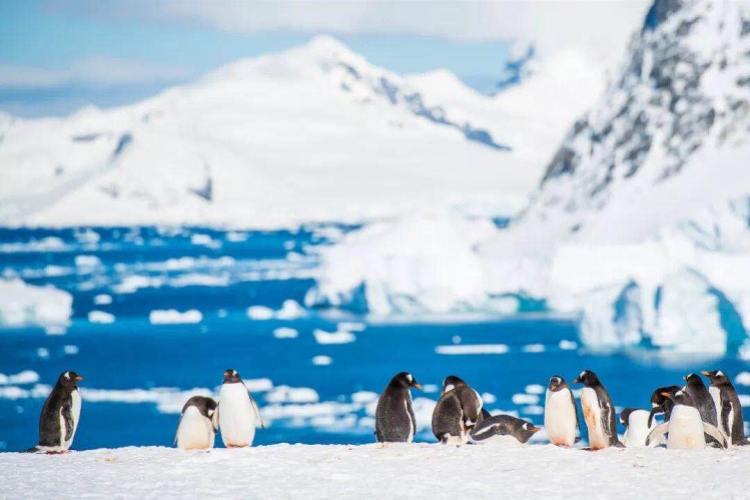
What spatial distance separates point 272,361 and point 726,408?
2356cm

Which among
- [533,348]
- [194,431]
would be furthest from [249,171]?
[194,431]

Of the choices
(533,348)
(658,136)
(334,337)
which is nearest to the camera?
(533,348)

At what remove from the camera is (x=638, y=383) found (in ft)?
88.9

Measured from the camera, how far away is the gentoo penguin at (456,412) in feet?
31.0

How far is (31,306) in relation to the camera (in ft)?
140

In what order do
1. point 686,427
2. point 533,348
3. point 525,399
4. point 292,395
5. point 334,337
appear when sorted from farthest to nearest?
1. point 334,337
2. point 533,348
3. point 292,395
4. point 525,399
5. point 686,427

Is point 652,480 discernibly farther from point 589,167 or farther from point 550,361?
point 589,167

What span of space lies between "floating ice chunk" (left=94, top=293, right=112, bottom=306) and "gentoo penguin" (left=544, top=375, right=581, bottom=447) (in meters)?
43.4

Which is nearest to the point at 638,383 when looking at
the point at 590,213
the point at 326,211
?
the point at 590,213

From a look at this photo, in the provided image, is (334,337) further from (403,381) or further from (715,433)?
(715,433)

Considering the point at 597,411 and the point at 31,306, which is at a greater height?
the point at 31,306

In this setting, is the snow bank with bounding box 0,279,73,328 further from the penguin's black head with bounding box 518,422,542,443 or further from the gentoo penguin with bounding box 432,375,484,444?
the penguin's black head with bounding box 518,422,542,443

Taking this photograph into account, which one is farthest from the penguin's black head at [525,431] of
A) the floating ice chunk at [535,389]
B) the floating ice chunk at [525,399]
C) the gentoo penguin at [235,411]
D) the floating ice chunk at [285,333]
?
the floating ice chunk at [285,333]

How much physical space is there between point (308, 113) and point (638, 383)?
168894 millimetres
